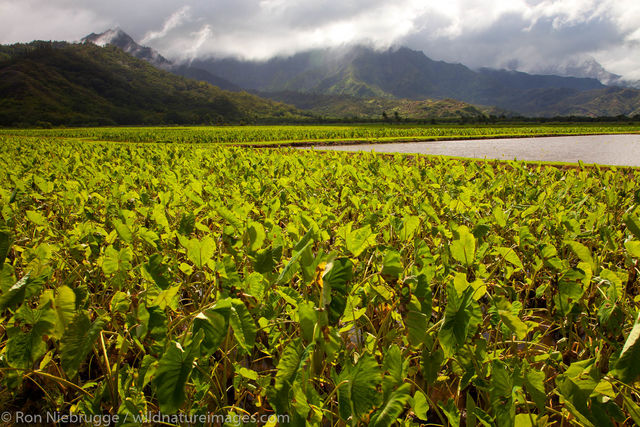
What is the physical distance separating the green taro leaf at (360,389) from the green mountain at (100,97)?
9527 centimetres

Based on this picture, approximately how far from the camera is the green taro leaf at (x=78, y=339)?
1.08 metres

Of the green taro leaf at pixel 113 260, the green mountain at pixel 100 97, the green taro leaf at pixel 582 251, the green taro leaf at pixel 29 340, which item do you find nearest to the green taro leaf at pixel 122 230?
the green taro leaf at pixel 113 260

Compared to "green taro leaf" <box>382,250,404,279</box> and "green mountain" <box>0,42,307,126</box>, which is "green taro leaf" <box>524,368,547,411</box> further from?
"green mountain" <box>0,42,307,126</box>

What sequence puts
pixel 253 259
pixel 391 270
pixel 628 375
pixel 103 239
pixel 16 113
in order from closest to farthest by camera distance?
pixel 628 375, pixel 391 270, pixel 253 259, pixel 103 239, pixel 16 113

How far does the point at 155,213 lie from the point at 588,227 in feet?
10.1

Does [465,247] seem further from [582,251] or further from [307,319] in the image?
[307,319]

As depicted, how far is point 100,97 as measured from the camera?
11394 centimetres

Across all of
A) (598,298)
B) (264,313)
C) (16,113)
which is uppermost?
(16,113)

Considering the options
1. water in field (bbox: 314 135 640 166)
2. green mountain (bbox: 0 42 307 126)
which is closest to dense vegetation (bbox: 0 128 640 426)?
water in field (bbox: 314 135 640 166)

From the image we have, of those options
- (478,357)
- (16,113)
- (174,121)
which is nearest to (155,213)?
(478,357)

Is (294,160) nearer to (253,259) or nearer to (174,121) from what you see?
(253,259)

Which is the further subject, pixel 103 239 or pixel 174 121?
pixel 174 121

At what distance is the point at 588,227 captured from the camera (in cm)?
241

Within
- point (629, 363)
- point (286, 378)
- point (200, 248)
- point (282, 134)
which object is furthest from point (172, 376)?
Result: point (282, 134)
